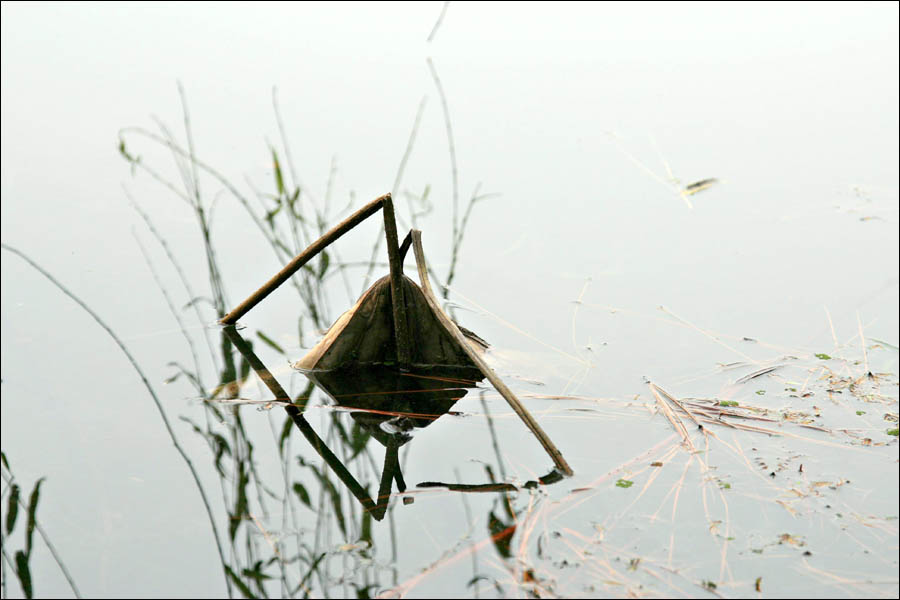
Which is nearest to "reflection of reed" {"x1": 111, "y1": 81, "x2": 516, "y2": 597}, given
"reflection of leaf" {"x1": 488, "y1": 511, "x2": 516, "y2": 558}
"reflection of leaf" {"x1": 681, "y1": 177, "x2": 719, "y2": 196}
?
"reflection of leaf" {"x1": 488, "y1": 511, "x2": 516, "y2": 558}

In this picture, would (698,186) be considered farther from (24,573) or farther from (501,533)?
(24,573)

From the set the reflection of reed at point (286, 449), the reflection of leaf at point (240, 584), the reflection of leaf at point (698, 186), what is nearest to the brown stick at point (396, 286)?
the reflection of reed at point (286, 449)

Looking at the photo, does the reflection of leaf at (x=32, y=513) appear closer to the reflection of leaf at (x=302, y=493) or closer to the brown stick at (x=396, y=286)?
the reflection of leaf at (x=302, y=493)

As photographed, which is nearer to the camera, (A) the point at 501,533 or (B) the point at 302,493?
(A) the point at 501,533

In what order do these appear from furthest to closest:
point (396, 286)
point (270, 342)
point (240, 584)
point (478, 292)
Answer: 1. point (478, 292)
2. point (270, 342)
3. point (396, 286)
4. point (240, 584)

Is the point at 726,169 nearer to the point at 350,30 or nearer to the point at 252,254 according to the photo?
the point at 252,254

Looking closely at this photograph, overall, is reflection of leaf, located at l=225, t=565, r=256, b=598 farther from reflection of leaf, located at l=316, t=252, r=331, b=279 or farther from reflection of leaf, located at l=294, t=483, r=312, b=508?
reflection of leaf, located at l=316, t=252, r=331, b=279

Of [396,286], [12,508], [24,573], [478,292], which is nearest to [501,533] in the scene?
[396,286]
